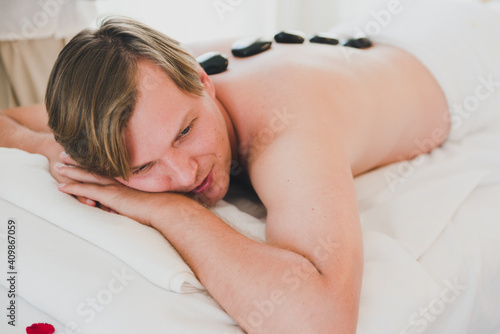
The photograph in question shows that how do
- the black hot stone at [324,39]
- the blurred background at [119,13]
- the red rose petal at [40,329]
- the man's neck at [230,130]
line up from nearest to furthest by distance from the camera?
the red rose petal at [40,329], the man's neck at [230,130], the black hot stone at [324,39], the blurred background at [119,13]

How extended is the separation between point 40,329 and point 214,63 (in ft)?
2.39

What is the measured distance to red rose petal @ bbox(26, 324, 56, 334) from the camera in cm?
69

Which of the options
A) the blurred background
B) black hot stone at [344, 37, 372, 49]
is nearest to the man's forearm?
the blurred background

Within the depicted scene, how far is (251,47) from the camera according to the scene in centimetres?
119

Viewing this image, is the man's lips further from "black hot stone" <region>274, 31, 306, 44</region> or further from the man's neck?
"black hot stone" <region>274, 31, 306, 44</region>

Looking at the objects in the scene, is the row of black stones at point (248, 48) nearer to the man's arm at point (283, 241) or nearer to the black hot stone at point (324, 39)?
the black hot stone at point (324, 39)

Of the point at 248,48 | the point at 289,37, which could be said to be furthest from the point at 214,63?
the point at 289,37

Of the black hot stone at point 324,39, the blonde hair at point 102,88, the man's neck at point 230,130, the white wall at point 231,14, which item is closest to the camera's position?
the blonde hair at point 102,88

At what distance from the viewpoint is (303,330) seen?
71 cm

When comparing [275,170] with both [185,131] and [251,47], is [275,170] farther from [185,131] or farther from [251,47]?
[251,47]

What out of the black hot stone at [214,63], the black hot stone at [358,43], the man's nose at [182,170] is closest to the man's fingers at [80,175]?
the man's nose at [182,170]

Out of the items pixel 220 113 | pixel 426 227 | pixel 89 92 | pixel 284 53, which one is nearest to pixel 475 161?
pixel 426 227

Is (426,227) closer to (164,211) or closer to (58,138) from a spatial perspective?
(164,211)

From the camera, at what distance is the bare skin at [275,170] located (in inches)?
29.5
